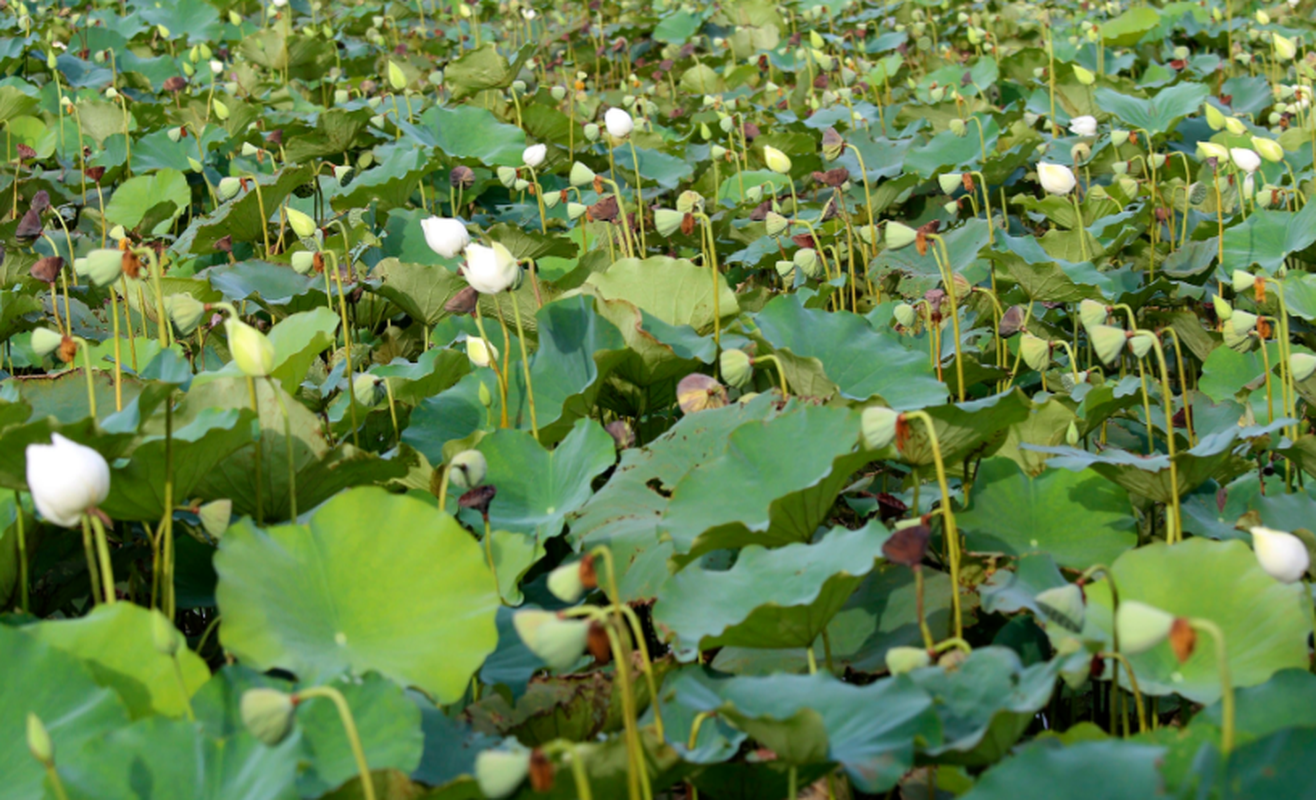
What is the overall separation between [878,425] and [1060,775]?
0.39 metres

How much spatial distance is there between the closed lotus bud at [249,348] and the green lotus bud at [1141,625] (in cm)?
84

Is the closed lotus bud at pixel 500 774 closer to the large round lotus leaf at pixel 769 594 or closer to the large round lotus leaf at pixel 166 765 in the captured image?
the large round lotus leaf at pixel 166 765

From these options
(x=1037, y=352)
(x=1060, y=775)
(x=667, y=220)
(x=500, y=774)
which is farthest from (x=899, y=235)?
(x=500, y=774)

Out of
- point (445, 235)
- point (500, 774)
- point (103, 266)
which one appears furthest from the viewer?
point (445, 235)

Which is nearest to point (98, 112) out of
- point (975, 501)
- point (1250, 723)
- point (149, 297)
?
point (149, 297)

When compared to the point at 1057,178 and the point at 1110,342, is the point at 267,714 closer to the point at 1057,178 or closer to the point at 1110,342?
the point at 1110,342

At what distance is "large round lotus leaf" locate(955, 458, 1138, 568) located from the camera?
133 cm

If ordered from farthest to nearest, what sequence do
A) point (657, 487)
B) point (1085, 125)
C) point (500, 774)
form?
point (1085, 125), point (657, 487), point (500, 774)

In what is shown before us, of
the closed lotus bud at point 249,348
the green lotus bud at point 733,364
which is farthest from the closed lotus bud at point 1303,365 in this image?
the closed lotus bud at point 249,348

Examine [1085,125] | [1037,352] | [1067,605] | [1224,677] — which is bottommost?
[1085,125]

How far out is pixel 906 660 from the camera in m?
0.96

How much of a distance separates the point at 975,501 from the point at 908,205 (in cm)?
166

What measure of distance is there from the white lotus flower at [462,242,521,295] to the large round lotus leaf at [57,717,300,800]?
68 cm

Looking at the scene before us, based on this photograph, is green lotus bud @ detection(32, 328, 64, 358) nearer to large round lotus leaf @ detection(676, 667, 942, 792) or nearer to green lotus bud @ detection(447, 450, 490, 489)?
green lotus bud @ detection(447, 450, 490, 489)
